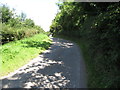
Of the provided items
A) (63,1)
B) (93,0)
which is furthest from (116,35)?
(63,1)

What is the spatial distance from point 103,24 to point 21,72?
14.8ft

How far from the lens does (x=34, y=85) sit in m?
4.32

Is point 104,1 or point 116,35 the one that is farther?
point 104,1

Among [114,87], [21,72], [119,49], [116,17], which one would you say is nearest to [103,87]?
[114,87]

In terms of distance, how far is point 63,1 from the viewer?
15.1 m

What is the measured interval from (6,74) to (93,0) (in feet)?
21.3

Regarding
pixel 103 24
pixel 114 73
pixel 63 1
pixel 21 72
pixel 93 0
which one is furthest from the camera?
pixel 63 1

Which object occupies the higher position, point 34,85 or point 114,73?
point 114,73

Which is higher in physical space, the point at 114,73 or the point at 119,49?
the point at 119,49

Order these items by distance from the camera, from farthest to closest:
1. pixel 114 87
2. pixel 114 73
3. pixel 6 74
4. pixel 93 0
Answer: pixel 93 0 < pixel 6 74 < pixel 114 73 < pixel 114 87

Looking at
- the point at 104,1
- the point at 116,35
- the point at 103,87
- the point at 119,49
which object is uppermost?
the point at 104,1

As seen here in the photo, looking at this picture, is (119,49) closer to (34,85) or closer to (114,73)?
(114,73)

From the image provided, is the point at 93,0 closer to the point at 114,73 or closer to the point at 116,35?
the point at 116,35

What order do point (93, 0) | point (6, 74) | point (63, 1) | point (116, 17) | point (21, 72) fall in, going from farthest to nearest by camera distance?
1. point (63, 1)
2. point (93, 0)
3. point (21, 72)
4. point (6, 74)
5. point (116, 17)
